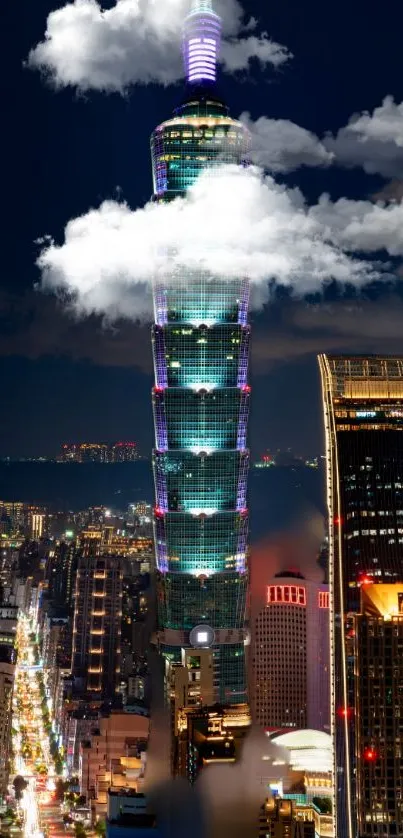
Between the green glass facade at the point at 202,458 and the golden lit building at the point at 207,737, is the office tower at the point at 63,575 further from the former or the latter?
the golden lit building at the point at 207,737

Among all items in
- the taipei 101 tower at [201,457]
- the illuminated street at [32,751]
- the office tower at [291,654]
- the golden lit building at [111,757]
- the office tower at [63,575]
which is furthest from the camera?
the office tower at [63,575]

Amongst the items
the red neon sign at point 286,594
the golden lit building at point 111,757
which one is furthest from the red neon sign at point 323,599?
the golden lit building at point 111,757

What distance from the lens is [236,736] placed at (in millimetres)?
9359

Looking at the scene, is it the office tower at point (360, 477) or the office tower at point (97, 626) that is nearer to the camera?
the office tower at point (360, 477)

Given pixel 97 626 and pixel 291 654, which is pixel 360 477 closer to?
pixel 291 654

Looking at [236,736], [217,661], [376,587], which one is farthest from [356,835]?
[217,661]

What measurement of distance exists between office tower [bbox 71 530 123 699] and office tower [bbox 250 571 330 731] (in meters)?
1.62

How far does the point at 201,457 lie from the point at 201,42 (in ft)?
13.8

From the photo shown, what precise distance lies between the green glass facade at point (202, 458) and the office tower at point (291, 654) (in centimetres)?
25

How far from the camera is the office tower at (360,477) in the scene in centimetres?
838

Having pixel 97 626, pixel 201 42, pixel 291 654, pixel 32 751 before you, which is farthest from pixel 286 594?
pixel 201 42

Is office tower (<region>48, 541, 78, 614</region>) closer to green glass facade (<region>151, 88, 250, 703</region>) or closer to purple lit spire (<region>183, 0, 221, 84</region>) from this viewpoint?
green glass facade (<region>151, 88, 250, 703</region>)

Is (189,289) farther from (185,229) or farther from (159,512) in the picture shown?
(159,512)

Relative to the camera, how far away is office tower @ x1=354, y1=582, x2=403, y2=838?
708 cm
